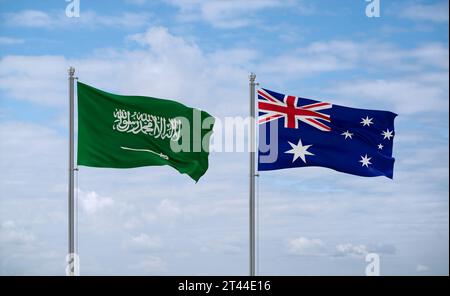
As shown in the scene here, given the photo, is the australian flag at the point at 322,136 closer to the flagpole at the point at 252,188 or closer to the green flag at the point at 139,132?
the flagpole at the point at 252,188

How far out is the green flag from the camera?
910 inches

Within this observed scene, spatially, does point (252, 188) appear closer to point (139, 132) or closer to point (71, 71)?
point (139, 132)

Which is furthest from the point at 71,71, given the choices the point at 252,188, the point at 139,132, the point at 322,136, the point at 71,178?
the point at 322,136

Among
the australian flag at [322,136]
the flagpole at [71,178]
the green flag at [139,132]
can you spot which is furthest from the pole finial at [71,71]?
the australian flag at [322,136]

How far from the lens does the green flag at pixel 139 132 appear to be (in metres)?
23.1

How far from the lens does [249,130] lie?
2442 cm

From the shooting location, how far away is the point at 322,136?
84.3 feet

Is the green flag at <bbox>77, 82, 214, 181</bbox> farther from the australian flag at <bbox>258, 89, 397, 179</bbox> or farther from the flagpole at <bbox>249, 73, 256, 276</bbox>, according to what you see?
the australian flag at <bbox>258, 89, 397, 179</bbox>

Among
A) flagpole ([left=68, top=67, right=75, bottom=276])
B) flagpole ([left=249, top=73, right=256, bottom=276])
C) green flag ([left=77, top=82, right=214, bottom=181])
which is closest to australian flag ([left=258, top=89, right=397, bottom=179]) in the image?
flagpole ([left=249, top=73, right=256, bottom=276])

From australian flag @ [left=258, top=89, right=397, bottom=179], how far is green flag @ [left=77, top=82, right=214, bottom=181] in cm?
193

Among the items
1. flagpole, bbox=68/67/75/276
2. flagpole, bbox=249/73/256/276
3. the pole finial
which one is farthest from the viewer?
flagpole, bbox=249/73/256/276

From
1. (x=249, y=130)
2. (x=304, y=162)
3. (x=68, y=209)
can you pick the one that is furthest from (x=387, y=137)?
(x=68, y=209)

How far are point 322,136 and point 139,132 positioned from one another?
6.06 meters
